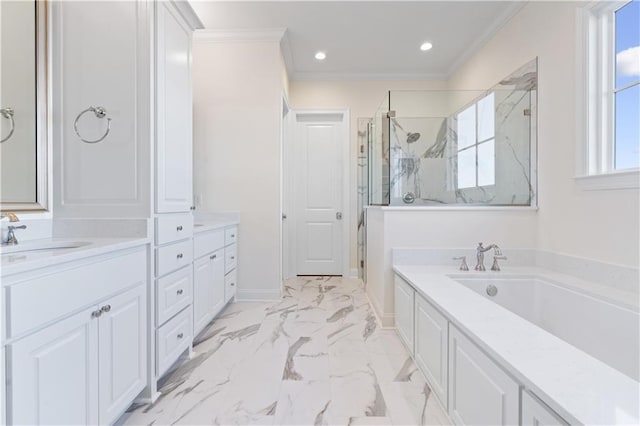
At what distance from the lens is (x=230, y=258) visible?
121 inches

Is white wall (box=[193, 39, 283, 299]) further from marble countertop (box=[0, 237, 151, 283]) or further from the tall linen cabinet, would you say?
marble countertop (box=[0, 237, 151, 283])

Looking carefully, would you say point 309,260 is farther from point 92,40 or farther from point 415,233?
point 92,40

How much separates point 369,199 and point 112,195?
268 centimetres

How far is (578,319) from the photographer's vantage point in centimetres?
188

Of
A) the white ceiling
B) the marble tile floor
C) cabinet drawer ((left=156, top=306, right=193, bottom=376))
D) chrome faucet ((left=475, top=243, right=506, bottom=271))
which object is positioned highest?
the white ceiling

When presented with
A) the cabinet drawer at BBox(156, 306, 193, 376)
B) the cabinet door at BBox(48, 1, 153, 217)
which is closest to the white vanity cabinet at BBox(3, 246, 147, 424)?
the cabinet drawer at BBox(156, 306, 193, 376)

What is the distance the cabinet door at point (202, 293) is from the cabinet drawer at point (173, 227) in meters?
0.33

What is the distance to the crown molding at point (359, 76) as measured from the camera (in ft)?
14.1

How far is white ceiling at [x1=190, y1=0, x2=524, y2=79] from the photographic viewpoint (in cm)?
288

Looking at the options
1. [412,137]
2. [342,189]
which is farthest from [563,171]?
[342,189]

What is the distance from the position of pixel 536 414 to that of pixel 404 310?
1.37 m

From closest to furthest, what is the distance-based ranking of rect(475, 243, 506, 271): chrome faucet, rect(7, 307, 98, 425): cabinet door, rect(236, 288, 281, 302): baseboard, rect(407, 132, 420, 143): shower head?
rect(7, 307, 98, 425): cabinet door < rect(475, 243, 506, 271): chrome faucet < rect(407, 132, 420, 143): shower head < rect(236, 288, 281, 302): baseboard

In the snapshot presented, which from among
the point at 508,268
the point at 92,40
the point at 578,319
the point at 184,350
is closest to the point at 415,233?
the point at 508,268

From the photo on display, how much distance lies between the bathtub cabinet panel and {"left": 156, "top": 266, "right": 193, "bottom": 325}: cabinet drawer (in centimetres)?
162
